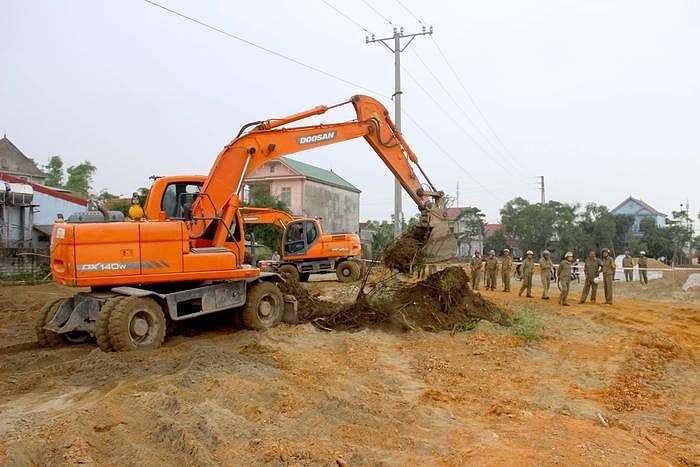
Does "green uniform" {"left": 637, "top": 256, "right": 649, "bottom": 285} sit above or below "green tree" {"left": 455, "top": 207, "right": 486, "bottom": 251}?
below

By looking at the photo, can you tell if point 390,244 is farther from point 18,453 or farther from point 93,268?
point 18,453

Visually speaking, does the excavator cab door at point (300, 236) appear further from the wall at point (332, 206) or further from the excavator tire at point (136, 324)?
the wall at point (332, 206)

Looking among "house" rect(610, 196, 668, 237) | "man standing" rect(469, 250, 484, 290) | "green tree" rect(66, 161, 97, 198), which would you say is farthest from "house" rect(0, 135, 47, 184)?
"house" rect(610, 196, 668, 237)

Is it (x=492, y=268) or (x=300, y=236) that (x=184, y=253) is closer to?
(x=300, y=236)

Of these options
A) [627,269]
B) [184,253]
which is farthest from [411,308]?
[627,269]

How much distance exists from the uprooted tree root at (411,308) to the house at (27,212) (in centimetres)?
1780

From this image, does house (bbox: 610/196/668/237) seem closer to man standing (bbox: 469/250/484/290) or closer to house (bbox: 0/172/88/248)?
man standing (bbox: 469/250/484/290)

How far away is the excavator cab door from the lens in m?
19.9

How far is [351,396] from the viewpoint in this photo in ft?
20.3

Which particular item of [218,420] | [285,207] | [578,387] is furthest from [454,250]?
[285,207]

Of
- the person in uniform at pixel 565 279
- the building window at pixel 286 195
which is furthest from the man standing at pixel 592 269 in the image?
the building window at pixel 286 195

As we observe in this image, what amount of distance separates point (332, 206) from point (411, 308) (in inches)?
1322

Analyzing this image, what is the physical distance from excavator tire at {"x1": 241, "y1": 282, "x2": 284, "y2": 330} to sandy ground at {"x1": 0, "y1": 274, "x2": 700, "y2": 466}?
296 mm

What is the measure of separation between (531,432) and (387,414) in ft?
4.39
